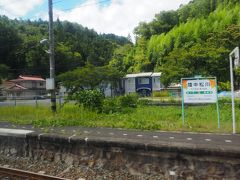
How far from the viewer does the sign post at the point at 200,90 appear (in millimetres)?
8875

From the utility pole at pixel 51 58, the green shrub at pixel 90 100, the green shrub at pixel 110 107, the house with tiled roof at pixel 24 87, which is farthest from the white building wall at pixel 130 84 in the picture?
the green shrub at pixel 90 100

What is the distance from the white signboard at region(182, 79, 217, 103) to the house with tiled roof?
128ft

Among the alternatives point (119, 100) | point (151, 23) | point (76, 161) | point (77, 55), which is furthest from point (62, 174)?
point (151, 23)

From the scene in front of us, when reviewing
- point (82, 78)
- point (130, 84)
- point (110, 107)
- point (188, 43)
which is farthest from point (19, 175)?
point (130, 84)

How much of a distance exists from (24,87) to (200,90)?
43554 millimetres

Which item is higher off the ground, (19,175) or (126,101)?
(126,101)

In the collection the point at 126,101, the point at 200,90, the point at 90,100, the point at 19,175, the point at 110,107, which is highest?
the point at 200,90

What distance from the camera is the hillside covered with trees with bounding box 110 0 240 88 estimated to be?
1942 centimetres

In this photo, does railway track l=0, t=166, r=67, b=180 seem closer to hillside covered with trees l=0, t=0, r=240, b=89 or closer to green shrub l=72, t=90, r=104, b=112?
→ green shrub l=72, t=90, r=104, b=112

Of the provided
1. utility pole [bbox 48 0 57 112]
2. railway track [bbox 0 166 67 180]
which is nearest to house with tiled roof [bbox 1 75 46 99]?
utility pole [bbox 48 0 57 112]

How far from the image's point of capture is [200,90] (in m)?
9.02

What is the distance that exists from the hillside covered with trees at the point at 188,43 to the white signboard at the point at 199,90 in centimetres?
1010

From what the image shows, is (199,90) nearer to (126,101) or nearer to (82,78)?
(126,101)

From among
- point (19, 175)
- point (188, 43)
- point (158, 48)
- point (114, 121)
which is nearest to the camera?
point (19, 175)
